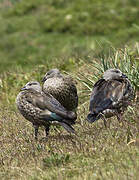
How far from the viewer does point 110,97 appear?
23.1 feet

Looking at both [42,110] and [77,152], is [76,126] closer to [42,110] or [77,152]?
[42,110]

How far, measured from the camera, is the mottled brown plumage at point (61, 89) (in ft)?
27.1

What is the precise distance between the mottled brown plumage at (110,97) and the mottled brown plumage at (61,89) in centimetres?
95

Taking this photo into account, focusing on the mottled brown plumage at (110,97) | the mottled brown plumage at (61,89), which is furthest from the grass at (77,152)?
the mottled brown plumage at (61,89)

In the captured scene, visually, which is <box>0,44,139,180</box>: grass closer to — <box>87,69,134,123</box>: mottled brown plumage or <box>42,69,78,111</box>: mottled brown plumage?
<box>87,69,134,123</box>: mottled brown plumage

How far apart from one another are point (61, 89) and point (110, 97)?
4.69ft

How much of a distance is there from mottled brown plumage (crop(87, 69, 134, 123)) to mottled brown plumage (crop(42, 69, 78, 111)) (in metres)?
0.95

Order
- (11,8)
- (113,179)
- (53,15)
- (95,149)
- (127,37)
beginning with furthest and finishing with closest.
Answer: (11,8) < (53,15) < (127,37) < (95,149) < (113,179)

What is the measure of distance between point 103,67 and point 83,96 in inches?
42.2

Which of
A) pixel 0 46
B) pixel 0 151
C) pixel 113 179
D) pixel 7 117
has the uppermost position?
pixel 113 179

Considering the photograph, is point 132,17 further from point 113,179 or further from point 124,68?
point 113,179

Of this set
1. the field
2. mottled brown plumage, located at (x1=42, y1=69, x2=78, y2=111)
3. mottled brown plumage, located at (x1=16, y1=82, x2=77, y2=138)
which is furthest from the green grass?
mottled brown plumage, located at (x1=16, y1=82, x2=77, y2=138)

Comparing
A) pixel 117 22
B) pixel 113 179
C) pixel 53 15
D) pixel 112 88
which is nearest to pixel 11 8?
pixel 53 15

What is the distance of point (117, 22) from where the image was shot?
1992 centimetres
